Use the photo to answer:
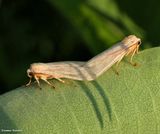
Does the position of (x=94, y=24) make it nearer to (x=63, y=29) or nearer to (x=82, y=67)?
(x=82, y=67)

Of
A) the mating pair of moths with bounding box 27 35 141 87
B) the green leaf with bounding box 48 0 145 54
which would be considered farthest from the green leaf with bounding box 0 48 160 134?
the green leaf with bounding box 48 0 145 54

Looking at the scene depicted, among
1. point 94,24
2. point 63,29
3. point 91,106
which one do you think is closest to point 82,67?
point 91,106

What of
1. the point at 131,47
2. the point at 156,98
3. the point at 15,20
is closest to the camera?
the point at 156,98

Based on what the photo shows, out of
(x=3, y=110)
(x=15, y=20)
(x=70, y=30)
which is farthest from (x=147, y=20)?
(x=3, y=110)

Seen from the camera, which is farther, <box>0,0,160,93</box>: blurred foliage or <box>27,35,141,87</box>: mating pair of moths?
<box>0,0,160,93</box>: blurred foliage

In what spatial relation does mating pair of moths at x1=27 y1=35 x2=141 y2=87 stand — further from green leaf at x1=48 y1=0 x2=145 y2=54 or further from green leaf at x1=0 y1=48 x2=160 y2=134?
green leaf at x1=48 y1=0 x2=145 y2=54

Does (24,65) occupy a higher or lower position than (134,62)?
lower

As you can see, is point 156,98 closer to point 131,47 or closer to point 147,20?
point 131,47
